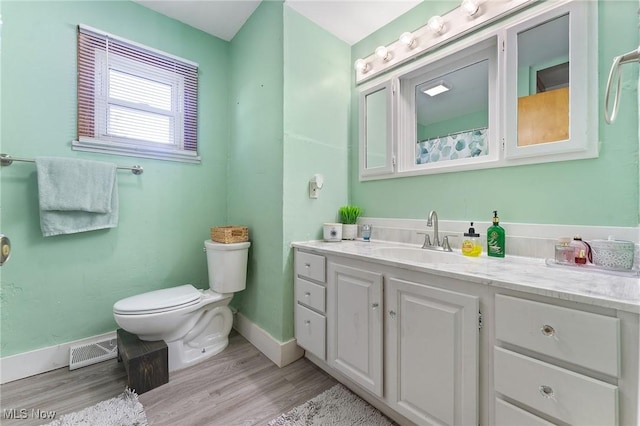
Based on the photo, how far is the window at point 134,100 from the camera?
1752mm

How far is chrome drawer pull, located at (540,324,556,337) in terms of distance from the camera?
2.41 feet

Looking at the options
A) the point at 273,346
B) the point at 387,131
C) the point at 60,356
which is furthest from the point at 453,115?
the point at 60,356

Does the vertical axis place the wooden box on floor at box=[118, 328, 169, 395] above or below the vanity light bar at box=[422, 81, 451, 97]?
below

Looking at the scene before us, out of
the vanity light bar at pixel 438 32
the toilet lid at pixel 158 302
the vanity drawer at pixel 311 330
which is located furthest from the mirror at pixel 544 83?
the toilet lid at pixel 158 302

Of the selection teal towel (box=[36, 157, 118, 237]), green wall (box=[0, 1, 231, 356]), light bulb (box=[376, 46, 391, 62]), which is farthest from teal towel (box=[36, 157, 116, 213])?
light bulb (box=[376, 46, 391, 62])

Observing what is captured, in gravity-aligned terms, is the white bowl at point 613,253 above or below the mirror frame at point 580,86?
below

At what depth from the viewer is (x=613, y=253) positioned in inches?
38.8

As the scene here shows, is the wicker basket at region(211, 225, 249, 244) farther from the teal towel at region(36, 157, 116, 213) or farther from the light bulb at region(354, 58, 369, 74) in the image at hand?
the light bulb at region(354, 58, 369, 74)

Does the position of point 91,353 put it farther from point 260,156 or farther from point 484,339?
point 484,339

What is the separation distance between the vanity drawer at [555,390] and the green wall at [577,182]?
76 cm

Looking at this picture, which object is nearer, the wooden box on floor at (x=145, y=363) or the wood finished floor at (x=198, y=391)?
the wood finished floor at (x=198, y=391)

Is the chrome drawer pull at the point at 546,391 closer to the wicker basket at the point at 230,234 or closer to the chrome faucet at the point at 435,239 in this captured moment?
the chrome faucet at the point at 435,239

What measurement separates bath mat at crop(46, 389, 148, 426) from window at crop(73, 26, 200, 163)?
157cm

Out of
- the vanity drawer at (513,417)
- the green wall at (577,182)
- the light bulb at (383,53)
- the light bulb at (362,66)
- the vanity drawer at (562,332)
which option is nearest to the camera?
the vanity drawer at (562,332)
